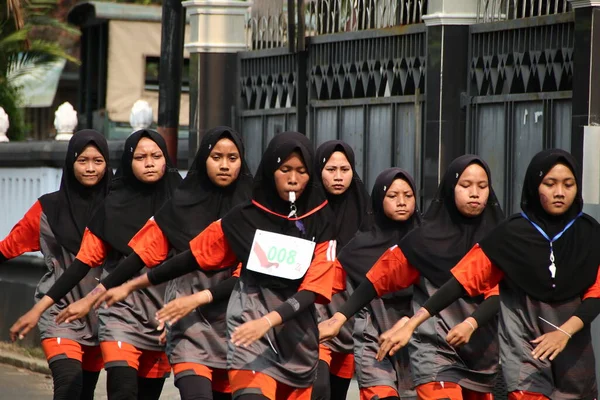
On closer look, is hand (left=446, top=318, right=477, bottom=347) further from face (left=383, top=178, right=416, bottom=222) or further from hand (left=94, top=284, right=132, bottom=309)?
hand (left=94, top=284, right=132, bottom=309)

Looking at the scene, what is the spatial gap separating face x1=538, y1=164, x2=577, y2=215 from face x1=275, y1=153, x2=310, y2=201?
110cm

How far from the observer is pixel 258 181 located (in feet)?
22.8

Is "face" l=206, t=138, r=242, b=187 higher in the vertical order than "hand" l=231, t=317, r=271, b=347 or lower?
higher

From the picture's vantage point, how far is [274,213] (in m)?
6.87

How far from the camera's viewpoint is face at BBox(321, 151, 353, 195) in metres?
8.76

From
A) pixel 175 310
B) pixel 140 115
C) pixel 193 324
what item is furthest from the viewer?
pixel 140 115

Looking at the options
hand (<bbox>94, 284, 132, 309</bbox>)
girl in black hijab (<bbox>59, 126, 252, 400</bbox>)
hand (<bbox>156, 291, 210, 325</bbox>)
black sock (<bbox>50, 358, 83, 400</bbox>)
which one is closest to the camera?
hand (<bbox>156, 291, 210, 325</bbox>)

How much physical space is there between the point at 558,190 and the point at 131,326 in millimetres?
2782

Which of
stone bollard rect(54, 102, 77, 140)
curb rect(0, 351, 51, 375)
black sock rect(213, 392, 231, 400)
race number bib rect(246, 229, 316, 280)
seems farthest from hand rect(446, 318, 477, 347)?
stone bollard rect(54, 102, 77, 140)

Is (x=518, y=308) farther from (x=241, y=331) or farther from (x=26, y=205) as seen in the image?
(x=26, y=205)

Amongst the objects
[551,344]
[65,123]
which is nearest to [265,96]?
[65,123]

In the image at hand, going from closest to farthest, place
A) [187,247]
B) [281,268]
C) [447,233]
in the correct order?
[281,268] → [447,233] → [187,247]

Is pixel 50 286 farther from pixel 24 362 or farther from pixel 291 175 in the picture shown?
pixel 24 362

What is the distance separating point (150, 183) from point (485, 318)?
2532 mm
